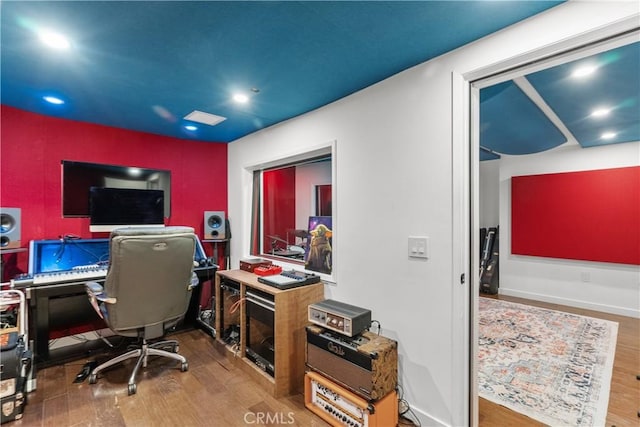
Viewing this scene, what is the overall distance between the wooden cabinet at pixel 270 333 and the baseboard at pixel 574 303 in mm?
3934

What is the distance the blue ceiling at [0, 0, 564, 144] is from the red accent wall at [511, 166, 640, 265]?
2.64 metres

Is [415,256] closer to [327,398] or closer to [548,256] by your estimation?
[327,398]

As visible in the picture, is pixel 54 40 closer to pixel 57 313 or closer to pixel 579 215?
pixel 57 313

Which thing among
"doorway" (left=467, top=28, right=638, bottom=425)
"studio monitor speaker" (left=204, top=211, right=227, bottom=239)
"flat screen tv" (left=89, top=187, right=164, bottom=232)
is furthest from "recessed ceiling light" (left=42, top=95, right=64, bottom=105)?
"doorway" (left=467, top=28, right=638, bottom=425)

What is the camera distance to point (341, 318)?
183 cm

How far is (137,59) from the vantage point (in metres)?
1.80

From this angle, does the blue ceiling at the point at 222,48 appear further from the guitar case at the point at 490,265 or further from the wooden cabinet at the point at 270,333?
the guitar case at the point at 490,265

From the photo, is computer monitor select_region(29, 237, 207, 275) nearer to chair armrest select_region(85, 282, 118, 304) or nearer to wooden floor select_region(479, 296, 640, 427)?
chair armrest select_region(85, 282, 118, 304)

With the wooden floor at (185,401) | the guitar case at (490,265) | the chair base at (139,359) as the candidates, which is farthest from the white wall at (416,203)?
the guitar case at (490,265)

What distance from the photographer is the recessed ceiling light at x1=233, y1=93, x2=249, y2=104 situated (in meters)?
2.37

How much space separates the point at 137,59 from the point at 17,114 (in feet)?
5.87

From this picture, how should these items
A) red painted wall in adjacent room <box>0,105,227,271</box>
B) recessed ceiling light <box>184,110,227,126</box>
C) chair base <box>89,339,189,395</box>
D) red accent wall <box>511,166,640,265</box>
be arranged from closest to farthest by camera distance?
chair base <box>89,339,189,395</box>, red painted wall in adjacent room <box>0,105,227,271</box>, recessed ceiling light <box>184,110,227,126</box>, red accent wall <box>511,166,640,265</box>

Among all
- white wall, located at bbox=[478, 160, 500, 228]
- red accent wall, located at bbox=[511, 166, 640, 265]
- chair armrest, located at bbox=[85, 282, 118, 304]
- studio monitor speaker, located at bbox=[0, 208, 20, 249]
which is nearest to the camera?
chair armrest, located at bbox=[85, 282, 118, 304]

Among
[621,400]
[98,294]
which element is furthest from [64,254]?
[621,400]
